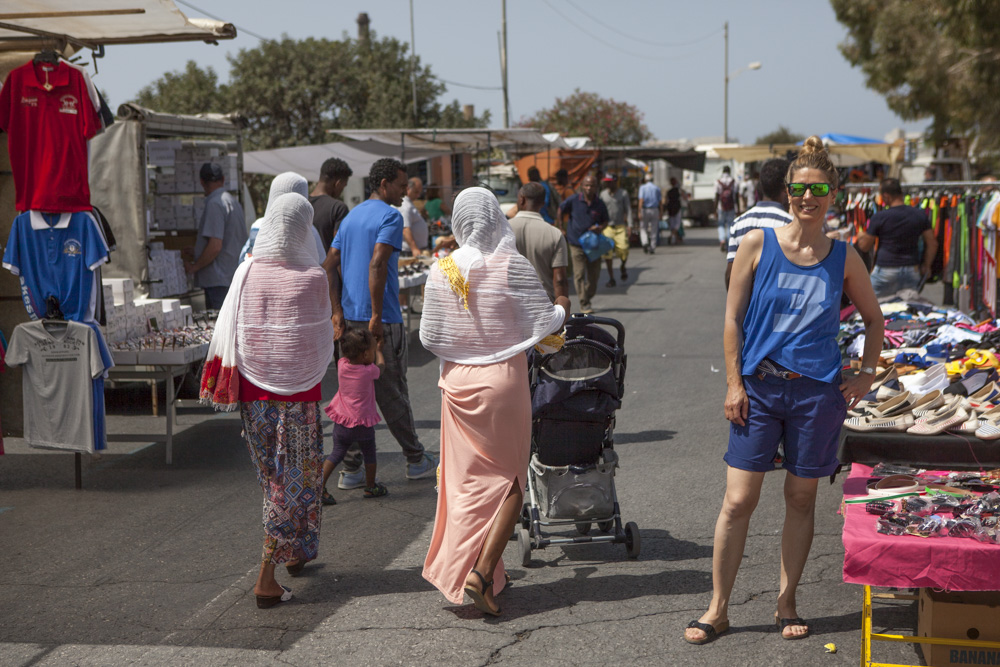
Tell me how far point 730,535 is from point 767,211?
2.73 metres

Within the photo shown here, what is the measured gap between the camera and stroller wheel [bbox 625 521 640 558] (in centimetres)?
521

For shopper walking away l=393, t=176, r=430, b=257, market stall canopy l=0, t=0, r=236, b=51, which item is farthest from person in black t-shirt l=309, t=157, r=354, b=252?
shopper walking away l=393, t=176, r=430, b=257

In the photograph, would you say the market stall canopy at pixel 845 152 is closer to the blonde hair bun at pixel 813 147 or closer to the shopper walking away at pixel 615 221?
the shopper walking away at pixel 615 221

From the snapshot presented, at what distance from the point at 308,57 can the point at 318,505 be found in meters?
35.9

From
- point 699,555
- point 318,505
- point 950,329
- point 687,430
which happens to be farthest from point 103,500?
point 950,329

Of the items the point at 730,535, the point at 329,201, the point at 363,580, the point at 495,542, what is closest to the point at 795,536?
Answer: the point at 730,535

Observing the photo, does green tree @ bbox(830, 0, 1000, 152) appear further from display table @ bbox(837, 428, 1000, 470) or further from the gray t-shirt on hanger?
the gray t-shirt on hanger

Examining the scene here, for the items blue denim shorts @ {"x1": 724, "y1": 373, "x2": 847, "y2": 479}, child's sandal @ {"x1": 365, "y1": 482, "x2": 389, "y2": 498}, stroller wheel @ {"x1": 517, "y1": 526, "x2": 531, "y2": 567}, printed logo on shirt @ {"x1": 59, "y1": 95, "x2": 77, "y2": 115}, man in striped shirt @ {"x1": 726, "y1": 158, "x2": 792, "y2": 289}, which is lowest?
child's sandal @ {"x1": 365, "y1": 482, "x2": 389, "y2": 498}

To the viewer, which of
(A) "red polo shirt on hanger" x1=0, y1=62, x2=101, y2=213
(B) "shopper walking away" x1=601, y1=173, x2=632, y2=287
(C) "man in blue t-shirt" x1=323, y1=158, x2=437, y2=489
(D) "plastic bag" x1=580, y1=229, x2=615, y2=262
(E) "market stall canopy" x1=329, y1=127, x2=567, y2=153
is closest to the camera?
(C) "man in blue t-shirt" x1=323, y1=158, x2=437, y2=489

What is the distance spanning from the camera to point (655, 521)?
19.4 ft

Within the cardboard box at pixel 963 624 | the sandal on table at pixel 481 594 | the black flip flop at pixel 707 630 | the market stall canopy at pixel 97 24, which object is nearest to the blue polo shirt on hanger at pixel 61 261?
the market stall canopy at pixel 97 24

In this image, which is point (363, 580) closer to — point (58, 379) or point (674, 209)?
point (58, 379)

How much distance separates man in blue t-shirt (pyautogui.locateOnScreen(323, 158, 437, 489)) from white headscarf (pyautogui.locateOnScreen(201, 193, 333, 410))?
1.53 m

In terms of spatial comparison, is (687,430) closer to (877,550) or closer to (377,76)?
(877,550)
